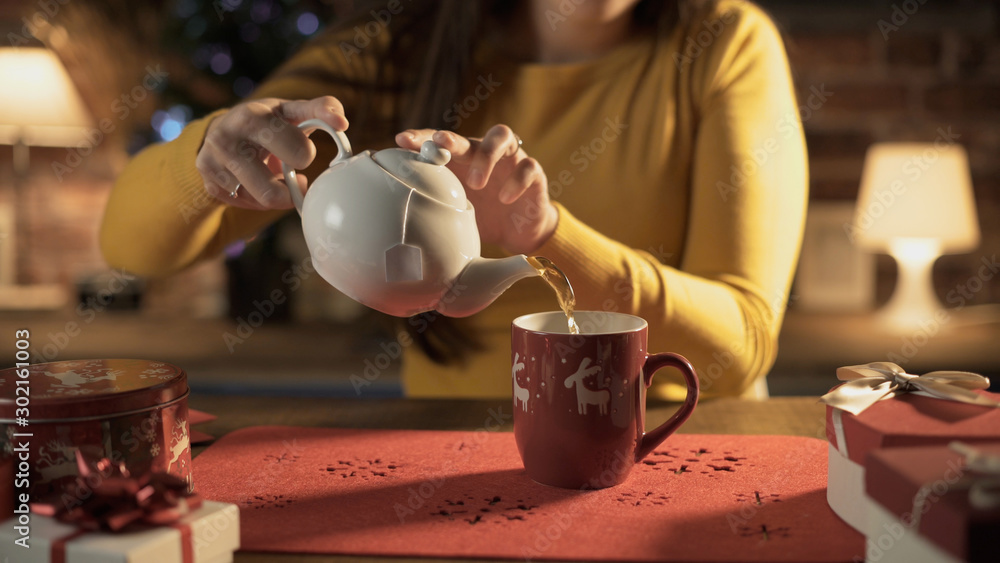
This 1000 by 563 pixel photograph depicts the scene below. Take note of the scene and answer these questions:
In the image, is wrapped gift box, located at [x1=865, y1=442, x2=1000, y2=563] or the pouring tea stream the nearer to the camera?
wrapped gift box, located at [x1=865, y1=442, x2=1000, y2=563]

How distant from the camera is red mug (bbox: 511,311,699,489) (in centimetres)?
60

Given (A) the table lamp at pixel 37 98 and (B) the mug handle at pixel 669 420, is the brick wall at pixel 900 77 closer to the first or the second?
(B) the mug handle at pixel 669 420

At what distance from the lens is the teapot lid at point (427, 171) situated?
566 mm

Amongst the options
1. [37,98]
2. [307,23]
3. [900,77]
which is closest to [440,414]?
[307,23]

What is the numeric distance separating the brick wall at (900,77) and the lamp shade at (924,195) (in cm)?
27

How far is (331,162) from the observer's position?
60cm

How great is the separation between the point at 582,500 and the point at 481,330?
597mm

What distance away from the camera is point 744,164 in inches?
41.2

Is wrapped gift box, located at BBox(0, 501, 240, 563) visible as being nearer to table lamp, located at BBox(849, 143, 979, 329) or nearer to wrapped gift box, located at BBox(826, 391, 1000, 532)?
wrapped gift box, located at BBox(826, 391, 1000, 532)

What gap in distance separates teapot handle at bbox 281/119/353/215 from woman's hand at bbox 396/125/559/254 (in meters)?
0.05

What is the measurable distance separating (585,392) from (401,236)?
19cm

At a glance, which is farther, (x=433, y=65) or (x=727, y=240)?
(x=433, y=65)

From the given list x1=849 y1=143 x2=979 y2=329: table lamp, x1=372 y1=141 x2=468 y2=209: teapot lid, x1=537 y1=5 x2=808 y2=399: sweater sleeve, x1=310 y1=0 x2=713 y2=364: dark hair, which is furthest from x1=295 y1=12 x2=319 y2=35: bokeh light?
x1=372 y1=141 x2=468 y2=209: teapot lid

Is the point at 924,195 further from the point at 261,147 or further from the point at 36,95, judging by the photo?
the point at 36,95
